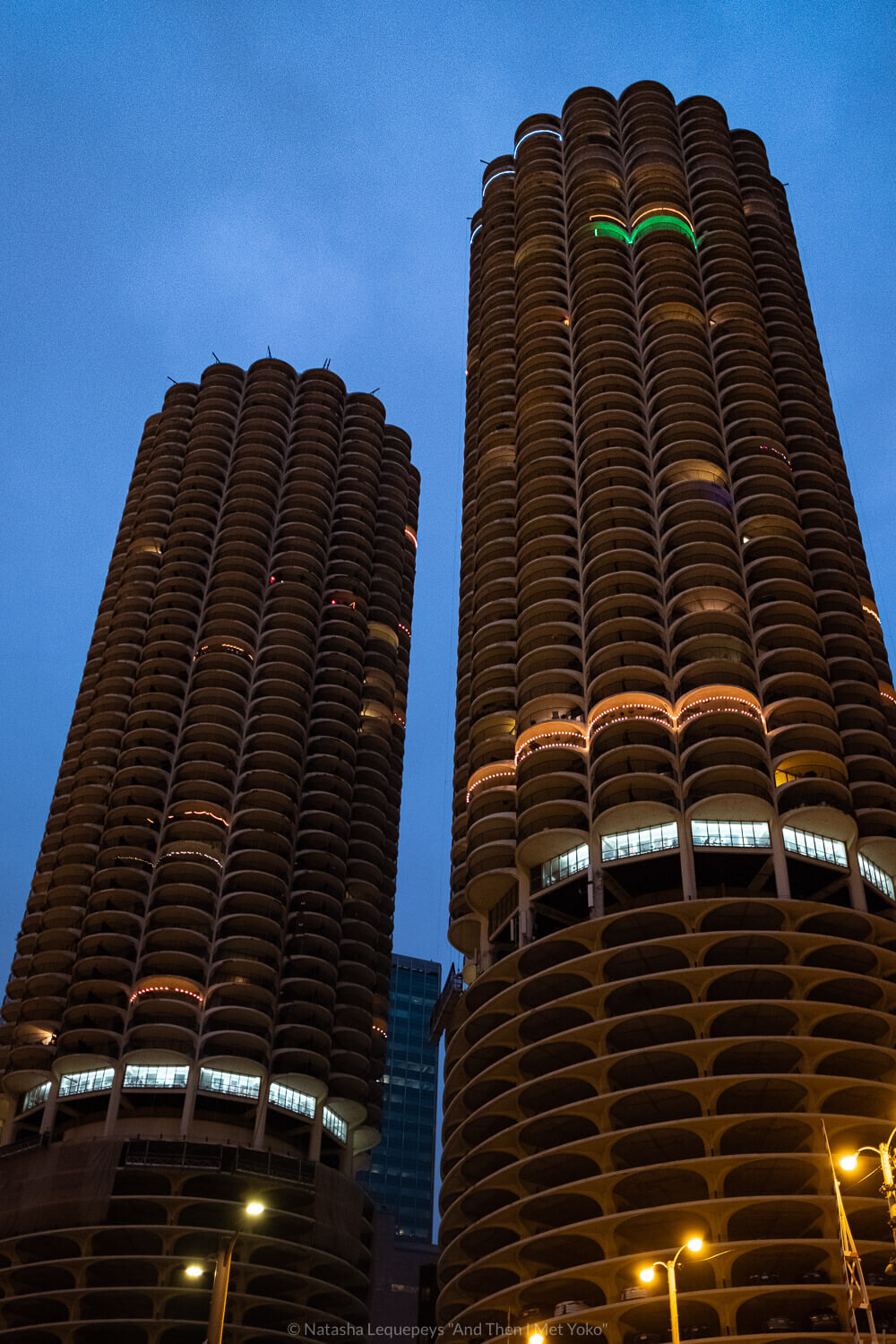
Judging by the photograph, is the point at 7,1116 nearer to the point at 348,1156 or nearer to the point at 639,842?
the point at 348,1156

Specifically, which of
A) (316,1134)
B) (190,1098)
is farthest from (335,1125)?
(190,1098)

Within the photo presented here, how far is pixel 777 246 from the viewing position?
400 ft

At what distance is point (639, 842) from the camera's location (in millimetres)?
82750

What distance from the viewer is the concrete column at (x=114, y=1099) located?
97.3 m

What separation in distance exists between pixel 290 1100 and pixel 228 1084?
5.31 m

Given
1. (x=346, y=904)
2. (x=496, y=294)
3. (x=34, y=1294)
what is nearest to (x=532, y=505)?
(x=496, y=294)

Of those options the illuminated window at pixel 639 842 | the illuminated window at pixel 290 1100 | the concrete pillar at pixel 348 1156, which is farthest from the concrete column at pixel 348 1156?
the illuminated window at pixel 639 842

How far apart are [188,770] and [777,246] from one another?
2558 inches

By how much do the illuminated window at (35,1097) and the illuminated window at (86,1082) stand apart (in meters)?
1.46

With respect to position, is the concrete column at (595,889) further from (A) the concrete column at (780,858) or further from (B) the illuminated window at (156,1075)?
(B) the illuminated window at (156,1075)

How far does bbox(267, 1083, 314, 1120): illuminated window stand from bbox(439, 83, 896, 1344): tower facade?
18359 mm

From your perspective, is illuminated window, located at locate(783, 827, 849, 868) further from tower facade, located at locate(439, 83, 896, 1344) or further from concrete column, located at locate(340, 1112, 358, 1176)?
concrete column, located at locate(340, 1112, 358, 1176)

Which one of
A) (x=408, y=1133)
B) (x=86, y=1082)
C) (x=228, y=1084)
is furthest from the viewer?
(x=408, y=1133)

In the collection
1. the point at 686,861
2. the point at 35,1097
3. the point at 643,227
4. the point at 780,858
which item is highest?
the point at 643,227
